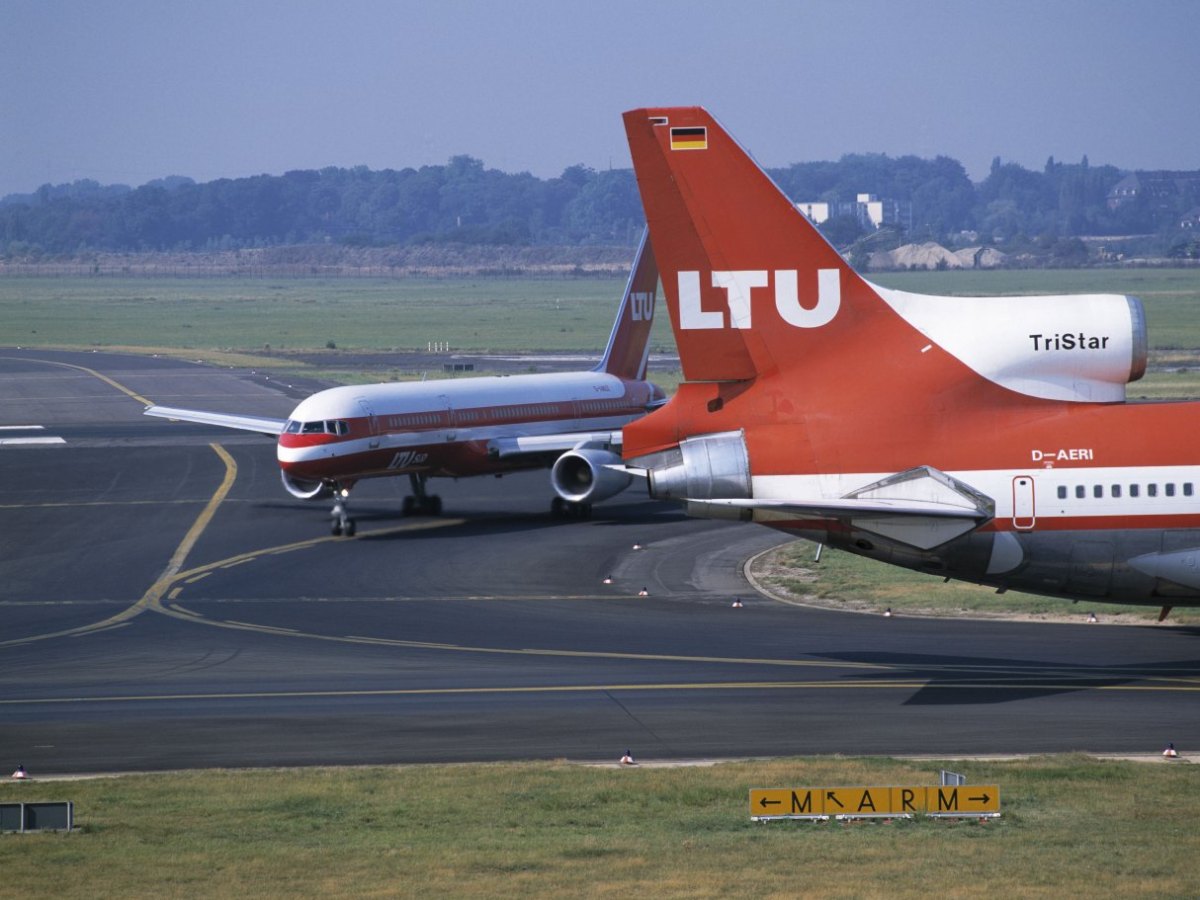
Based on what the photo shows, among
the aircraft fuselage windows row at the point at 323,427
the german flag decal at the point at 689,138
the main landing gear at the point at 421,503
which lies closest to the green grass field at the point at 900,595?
the main landing gear at the point at 421,503

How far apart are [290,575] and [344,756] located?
20897 mm

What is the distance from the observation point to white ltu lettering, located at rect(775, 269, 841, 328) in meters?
33.1

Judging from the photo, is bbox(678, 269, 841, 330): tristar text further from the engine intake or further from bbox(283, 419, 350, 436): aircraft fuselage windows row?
bbox(283, 419, 350, 436): aircraft fuselage windows row

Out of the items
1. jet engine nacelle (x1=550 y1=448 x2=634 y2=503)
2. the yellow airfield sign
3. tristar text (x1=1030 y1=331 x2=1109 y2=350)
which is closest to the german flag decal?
tristar text (x1=1030 y1=331 x2=1109 y2=350)

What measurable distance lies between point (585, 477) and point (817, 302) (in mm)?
27804

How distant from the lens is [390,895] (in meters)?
21.3

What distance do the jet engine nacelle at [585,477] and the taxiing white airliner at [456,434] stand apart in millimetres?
35

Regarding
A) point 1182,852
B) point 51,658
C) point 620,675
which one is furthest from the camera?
point 51,658

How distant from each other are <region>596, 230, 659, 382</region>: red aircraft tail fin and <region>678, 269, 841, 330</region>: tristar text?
37.6 meters

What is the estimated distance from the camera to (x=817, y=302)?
33.2m

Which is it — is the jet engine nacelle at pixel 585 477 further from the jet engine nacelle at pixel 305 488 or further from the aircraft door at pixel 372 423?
the jet engine nacelle at pixel 305 488

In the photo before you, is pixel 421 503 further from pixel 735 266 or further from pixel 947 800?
pixel 947 800

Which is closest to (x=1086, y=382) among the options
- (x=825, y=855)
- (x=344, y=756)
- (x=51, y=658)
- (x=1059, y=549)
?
(x=1059, y=549)

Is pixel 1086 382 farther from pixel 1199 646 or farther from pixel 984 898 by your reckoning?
pixel 984 898
